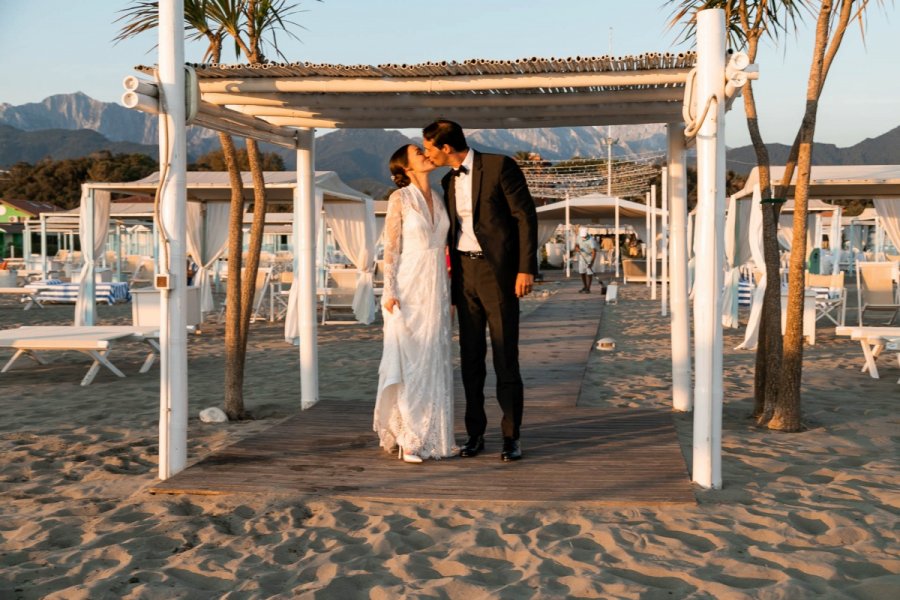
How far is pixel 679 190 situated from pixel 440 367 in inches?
114

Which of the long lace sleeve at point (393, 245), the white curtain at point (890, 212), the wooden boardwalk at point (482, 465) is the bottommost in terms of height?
the wooden boardwalk at point (482, 465)

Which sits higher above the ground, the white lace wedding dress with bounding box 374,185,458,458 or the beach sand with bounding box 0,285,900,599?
the white lace wedding dress with bounding box 374,185,458,458

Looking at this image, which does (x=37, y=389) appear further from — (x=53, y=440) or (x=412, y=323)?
(x=412, y=323)

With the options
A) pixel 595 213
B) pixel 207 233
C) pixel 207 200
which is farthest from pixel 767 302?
pixel 595 213

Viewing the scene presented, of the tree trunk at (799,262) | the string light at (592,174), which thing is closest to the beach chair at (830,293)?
the tree trunk at (799,262)

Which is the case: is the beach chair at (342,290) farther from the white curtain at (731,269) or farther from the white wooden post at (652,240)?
the white wooden post at (652,240)

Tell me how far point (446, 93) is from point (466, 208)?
91 cm

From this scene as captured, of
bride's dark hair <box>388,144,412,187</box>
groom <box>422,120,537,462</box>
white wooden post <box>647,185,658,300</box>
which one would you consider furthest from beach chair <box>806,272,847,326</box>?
bride's dark hair <box>388,144,412,187</box>

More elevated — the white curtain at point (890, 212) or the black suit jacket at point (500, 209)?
the white curtain at point (890, 212)

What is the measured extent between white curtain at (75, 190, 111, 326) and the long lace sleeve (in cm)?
930

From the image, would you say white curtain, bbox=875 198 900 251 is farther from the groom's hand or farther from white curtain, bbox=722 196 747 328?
the groom's hand

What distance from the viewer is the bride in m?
4.64

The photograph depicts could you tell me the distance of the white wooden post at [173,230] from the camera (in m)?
4.34

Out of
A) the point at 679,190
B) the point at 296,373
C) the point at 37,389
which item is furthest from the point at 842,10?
the point at 37,389
